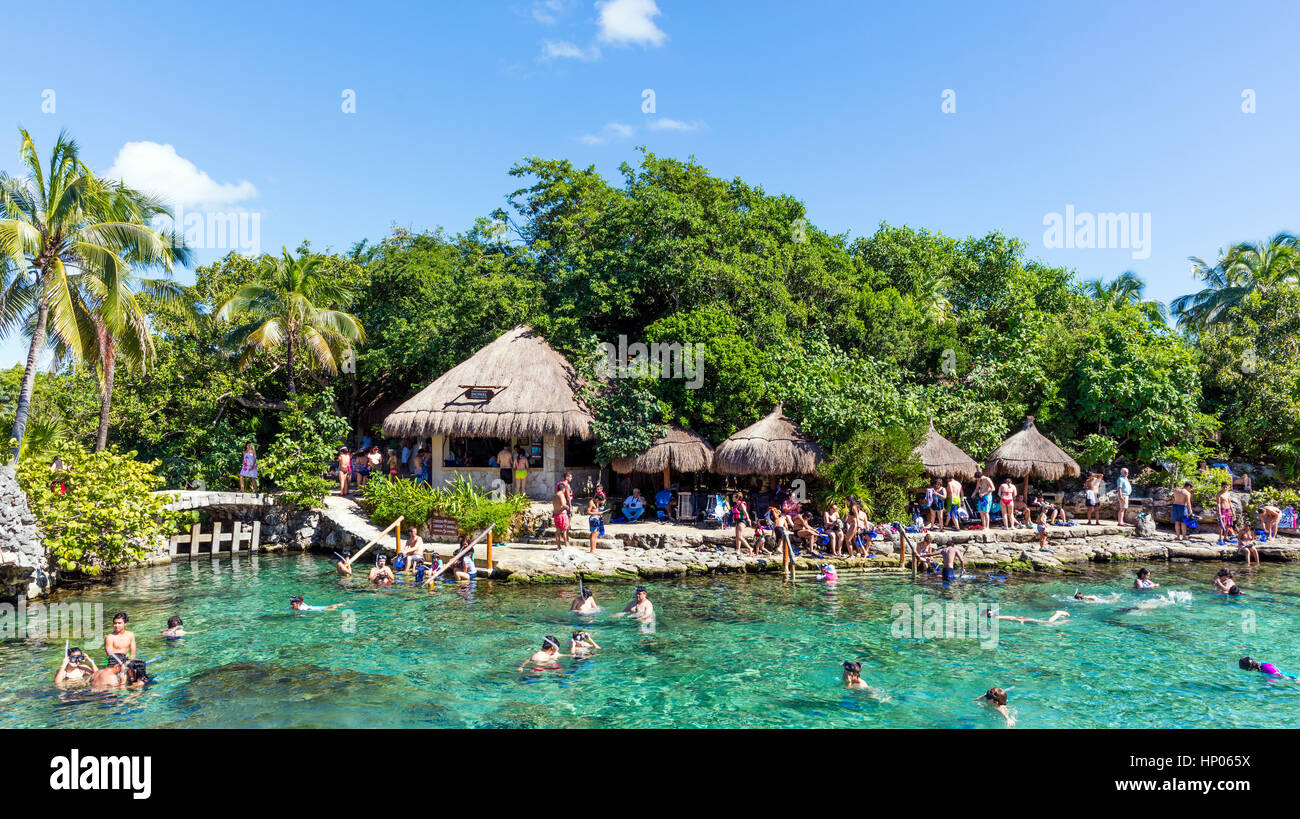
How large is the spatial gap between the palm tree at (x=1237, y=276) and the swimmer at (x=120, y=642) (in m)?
35.8

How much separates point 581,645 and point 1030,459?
50.0 ft

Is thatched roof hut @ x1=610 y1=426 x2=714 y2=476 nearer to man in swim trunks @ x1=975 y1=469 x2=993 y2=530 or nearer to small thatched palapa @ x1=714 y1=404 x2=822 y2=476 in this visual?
small thatched palapa @ x1=714 y1=404 x2=822 y2=476

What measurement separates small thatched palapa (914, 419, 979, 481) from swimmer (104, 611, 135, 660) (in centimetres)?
1728

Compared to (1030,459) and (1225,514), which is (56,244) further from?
(1225,514)

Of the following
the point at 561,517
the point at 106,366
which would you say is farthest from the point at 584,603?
the point at 106,366

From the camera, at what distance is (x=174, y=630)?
41.4 ft

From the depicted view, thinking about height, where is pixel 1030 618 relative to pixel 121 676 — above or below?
below

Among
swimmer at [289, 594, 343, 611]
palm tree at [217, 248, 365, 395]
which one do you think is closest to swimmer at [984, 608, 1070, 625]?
swimmer at [289, 594, 343, 611]

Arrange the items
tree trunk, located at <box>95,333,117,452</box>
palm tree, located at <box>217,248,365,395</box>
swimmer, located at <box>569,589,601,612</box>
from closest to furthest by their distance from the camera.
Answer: swimmer, located at <box>569,589,601,612</box>, tree trunk, located at <box>95,333,117,452</box>, palm tree, located at <box>217,248,365,395</box>

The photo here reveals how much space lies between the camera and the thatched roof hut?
20.4m

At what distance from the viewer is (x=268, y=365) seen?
24125 millimetres

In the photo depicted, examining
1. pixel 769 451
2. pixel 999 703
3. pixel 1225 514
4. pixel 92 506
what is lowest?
pixel 999 703

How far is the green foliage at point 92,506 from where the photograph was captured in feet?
49.6
